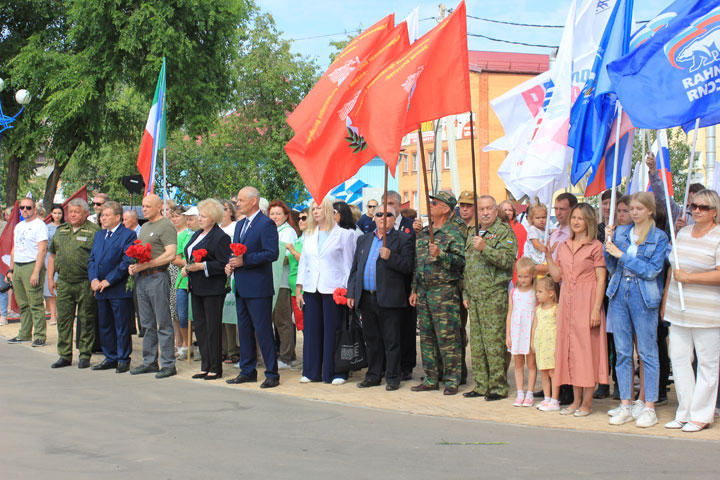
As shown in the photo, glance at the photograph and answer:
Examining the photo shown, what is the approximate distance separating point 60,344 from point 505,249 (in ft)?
20.5

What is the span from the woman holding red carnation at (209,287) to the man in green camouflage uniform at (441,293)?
2497mm

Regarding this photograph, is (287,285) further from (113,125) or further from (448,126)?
(113,125)

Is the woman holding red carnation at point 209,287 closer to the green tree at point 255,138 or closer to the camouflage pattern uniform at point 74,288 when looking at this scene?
the camouflage pattern uniform at point 74,288

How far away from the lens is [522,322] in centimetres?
845

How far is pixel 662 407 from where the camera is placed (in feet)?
27.0

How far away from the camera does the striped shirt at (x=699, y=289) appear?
7.07 m

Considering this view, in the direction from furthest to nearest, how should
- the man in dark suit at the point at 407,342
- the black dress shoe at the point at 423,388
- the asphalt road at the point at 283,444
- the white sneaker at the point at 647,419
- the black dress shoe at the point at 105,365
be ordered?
the black dress shoe at the point at 105,365 → the man in dark suit at the point at 407,342 → the black dress shoe at the point at 423,388 → the white sneaker at the point at 647,419 → the asphalt road at the point at 283,444

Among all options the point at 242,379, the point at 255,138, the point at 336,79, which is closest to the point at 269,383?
the point at 242,379

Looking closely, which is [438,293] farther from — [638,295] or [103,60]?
[103,60]

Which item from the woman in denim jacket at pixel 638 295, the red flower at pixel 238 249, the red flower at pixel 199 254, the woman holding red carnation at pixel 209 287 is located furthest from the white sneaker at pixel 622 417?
the red flower at pixel 199 254

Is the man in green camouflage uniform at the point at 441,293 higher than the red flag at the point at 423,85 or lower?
lower

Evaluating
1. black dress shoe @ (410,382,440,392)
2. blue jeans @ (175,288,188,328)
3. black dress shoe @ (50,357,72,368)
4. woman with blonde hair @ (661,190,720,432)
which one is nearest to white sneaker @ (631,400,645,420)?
woman with blonde hair @ (661,190,720,432)

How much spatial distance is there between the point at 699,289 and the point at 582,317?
3.77 ft

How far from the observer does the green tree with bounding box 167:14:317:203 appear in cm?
3703
